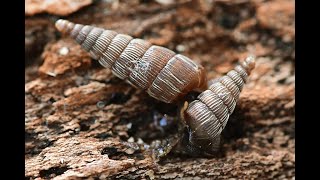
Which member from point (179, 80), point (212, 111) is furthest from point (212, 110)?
point (179, 80)

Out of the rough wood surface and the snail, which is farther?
the snail

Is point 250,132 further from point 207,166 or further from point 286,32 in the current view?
point 286,32

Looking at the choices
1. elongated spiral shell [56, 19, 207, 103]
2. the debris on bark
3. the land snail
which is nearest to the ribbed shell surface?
the land snail

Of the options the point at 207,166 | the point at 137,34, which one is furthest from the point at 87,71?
the point at 207,166

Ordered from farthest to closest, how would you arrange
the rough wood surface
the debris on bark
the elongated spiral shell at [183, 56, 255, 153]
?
the debris on bark
the elongated spiral shell at [183, 56, 255, 153]
the rough wood surface

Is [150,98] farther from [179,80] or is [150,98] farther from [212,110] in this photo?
[212,110]

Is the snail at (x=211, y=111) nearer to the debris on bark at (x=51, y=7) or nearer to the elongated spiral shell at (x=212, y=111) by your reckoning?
the elongated spiral shell at (x=212, y=111)

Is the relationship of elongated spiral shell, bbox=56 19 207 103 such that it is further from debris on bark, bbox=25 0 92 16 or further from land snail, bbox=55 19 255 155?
debris on bark, bbox=25 0 92 16
